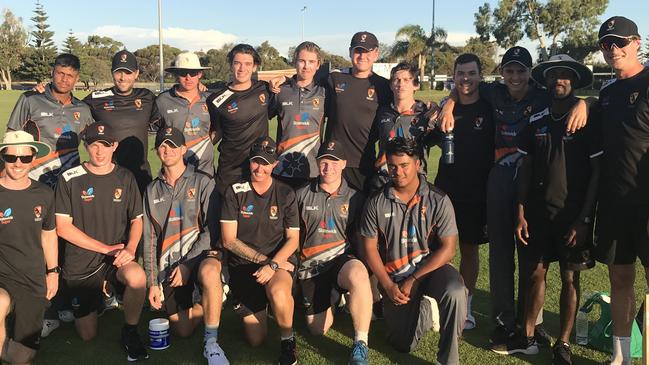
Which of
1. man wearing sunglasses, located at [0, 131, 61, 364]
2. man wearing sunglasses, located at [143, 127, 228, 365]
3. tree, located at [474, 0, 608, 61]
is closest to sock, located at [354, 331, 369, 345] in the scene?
man wearing sunglasses, located at [143, 127, 228, 365]

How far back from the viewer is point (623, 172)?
4344 mm

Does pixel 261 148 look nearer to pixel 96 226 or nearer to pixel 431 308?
pixel 96 226

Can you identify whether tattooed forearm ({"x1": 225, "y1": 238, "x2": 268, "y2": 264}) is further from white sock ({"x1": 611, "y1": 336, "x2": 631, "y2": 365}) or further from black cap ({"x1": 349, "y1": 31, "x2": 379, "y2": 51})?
white sock ({"x1": 611, "y1": 336, "x2": 631, "y2": 365})

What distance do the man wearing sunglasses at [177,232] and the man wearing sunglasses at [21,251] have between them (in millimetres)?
926

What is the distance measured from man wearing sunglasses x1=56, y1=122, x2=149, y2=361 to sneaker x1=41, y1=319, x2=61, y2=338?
0.31 meters

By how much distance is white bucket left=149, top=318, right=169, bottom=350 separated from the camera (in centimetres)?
487

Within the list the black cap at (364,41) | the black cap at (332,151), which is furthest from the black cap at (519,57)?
the black cap at (332,151)

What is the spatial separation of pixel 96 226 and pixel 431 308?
3130 mm

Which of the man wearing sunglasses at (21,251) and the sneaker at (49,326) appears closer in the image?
the man wearing sunglasses at (21,251)

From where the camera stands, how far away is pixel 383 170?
18.9 feet

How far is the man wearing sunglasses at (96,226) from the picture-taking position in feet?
16.7

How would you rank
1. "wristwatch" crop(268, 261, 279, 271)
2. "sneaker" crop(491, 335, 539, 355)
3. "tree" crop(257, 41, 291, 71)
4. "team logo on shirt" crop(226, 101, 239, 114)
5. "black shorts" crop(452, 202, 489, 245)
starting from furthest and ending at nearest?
"tree" crop(257, 41, 291, 71) → "team logo on shirt" crop(226, 101, 239, 114) → "black shorts" crop(452, 202, 489, 245) → "wristwatch" crop(268, 261, 279, 271) → "sneaker" crop(491, 335, 539, 355)

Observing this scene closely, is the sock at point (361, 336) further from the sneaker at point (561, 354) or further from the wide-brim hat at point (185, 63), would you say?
the wide-brim hat at point (185, 63)

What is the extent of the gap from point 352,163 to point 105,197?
249 cm
